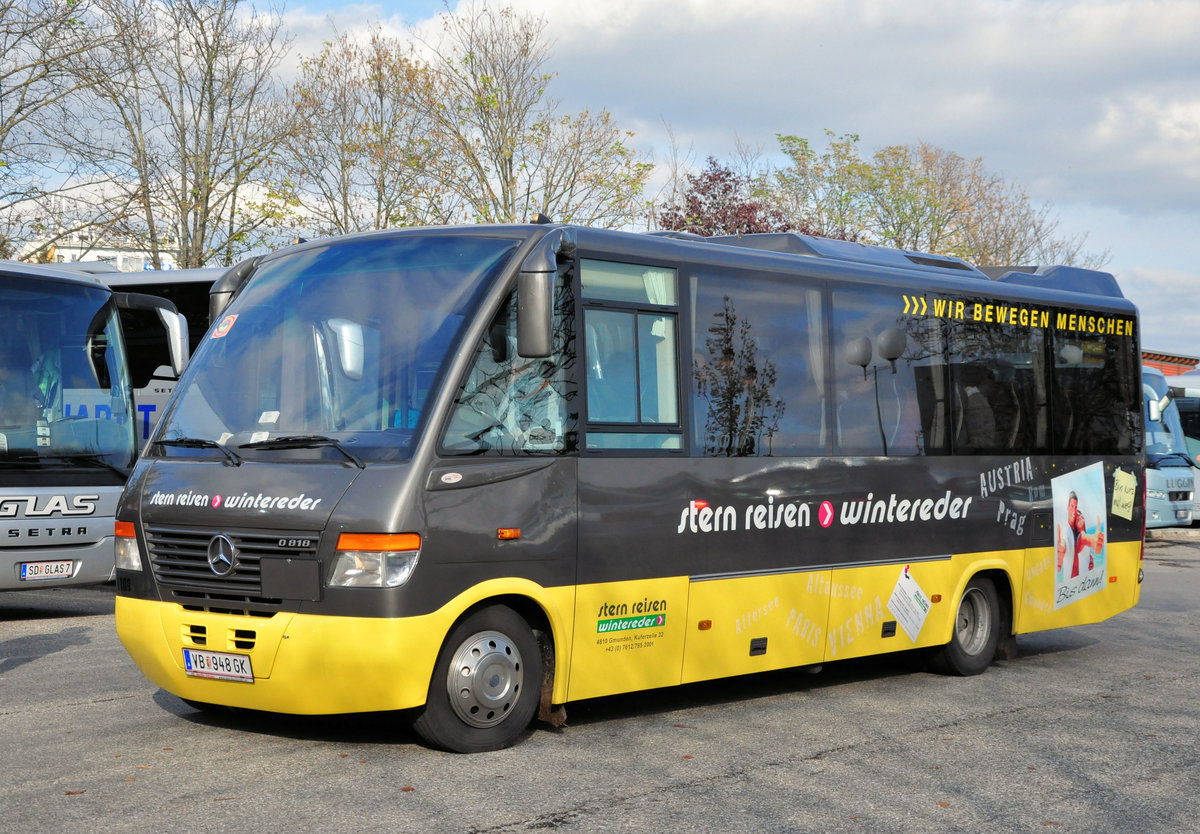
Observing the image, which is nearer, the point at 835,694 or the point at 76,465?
the point at 835,694

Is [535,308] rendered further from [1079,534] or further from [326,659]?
[1079,534]

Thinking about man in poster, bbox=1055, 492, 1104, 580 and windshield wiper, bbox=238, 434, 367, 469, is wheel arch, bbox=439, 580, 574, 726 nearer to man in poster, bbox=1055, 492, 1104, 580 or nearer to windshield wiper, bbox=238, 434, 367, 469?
windshield wiper, bbox=238, 434, 367, 469

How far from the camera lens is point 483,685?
7.18 m

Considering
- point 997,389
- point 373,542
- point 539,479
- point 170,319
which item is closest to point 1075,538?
point 997,389

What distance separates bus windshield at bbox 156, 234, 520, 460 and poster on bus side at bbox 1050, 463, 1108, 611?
621cm

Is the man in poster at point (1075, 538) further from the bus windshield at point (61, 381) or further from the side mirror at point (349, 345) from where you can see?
the bus windshield at point (61, 381)

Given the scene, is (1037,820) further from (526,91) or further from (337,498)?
(526,91)

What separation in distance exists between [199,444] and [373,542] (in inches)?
57.4

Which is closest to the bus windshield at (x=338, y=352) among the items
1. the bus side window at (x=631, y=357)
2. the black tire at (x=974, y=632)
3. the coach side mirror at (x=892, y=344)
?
the bus side window at (x=631, y=357)

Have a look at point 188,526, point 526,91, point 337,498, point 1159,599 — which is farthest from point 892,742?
point 526,91

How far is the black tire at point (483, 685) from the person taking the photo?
23.2 ft

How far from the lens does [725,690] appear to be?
9852 mm

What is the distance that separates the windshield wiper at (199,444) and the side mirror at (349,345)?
2.45 ft

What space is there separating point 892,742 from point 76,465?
28.2 feet
